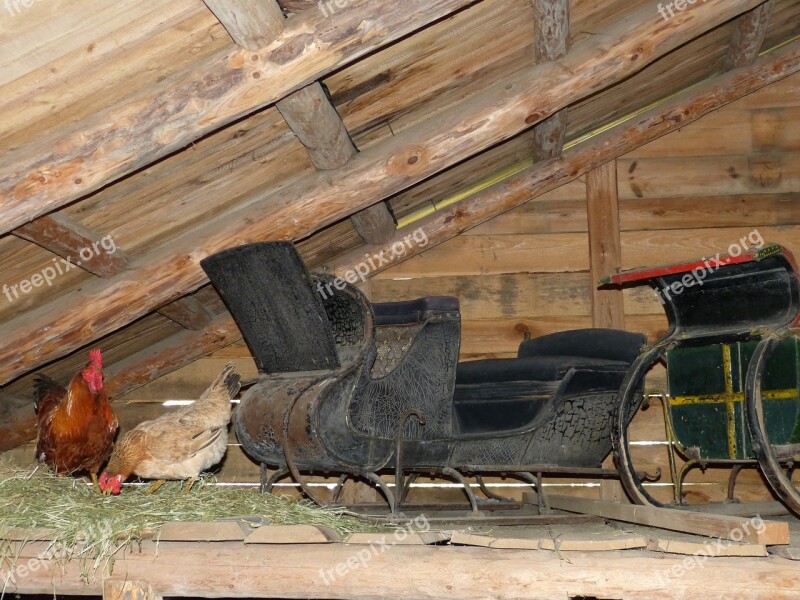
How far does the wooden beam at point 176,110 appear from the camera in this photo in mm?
3209

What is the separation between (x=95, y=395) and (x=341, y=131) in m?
1.79

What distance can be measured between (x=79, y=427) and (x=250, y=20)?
2.25m

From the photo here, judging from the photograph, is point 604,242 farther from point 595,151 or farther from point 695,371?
point 695,371

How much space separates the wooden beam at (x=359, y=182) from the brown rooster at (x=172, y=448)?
617 mm

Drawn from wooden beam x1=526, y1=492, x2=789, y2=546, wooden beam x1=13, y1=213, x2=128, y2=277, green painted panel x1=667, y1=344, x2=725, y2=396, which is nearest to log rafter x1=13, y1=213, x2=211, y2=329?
wooden beam x1=13, y1=213, x2=128, y2=277

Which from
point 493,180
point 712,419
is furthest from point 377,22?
point 493,180

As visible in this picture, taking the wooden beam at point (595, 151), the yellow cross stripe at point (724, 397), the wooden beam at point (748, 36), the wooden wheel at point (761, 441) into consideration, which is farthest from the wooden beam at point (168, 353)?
the wooden beam at point (748, 36)

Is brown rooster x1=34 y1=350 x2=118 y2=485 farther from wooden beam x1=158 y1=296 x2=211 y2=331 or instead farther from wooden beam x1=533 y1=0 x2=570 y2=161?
wooden beam x1=533 y1=0 x2=570 y2=161

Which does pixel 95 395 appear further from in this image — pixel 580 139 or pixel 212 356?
pixel 580 139

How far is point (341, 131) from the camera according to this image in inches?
163

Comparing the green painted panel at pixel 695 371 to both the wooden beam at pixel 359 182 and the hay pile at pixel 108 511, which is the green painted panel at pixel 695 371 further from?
the hay pile at pixel 108 511

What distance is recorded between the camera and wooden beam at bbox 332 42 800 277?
5.75 meters

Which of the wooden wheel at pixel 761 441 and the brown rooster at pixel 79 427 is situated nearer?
the wooden wheel at pixel 761 441

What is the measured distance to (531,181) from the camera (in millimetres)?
5766
